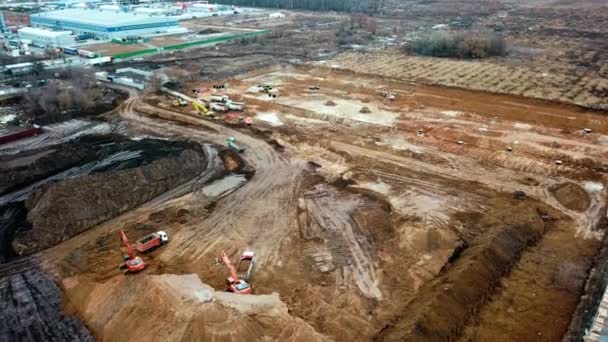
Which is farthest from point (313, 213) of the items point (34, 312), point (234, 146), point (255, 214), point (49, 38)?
point (49, 38)

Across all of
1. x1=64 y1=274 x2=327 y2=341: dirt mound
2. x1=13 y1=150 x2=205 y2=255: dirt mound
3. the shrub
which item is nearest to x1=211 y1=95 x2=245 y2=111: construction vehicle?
x1=13 y1=150 x2=205 y2=255: dirt mound

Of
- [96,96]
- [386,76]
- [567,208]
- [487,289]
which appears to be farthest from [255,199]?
[386,76]

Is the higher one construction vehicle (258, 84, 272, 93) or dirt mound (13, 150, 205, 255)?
construction vehicle (258, 84, 272, 93)

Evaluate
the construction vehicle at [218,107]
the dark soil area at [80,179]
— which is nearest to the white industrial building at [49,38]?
the construction vehicle at [218,107]

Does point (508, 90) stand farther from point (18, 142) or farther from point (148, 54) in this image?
point (148, 54)

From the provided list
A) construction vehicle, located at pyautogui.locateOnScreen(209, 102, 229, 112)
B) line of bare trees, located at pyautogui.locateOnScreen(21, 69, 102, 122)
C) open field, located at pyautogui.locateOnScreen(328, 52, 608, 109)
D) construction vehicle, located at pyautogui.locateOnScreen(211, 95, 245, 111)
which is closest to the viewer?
line of bare trees, located at pyautogui.locateOnScreen(21, 69, 102, 122)

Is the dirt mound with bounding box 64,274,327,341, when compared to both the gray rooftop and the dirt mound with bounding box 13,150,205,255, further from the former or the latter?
the gray rooftop

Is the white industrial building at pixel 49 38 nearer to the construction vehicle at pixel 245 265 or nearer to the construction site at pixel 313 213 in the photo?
the construction site at pixel 313 213

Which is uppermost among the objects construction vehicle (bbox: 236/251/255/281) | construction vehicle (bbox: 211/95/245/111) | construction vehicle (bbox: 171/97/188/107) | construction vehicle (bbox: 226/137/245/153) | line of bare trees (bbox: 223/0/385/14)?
line of bare trees (bbox: 223/0/385/14)
